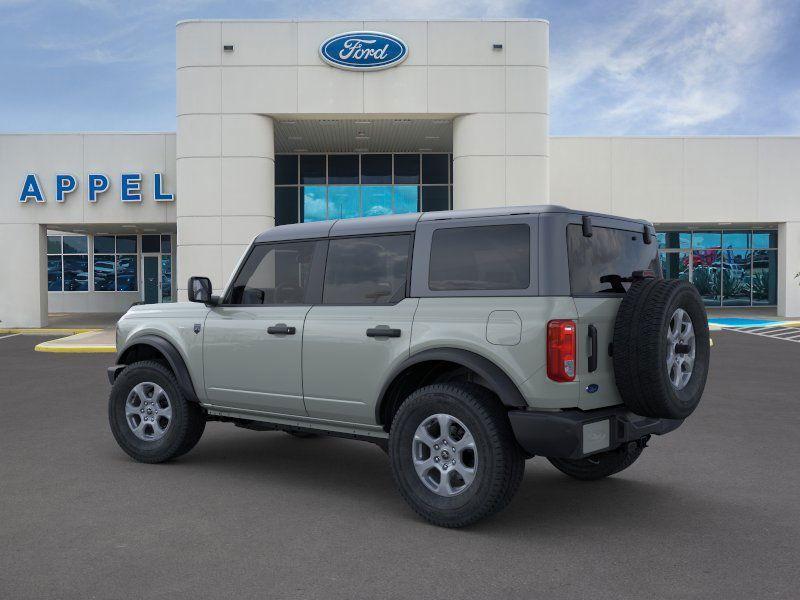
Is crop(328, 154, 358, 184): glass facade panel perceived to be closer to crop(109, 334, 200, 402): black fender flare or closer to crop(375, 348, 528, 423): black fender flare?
crop(109, 334, 200, 402): black fender flare

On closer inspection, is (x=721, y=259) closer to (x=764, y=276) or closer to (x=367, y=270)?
(x=764, y=276)

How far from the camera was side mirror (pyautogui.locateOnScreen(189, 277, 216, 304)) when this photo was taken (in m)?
5.99

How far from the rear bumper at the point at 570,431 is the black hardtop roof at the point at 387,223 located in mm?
1251

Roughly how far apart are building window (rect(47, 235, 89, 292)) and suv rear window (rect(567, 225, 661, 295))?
104 feet

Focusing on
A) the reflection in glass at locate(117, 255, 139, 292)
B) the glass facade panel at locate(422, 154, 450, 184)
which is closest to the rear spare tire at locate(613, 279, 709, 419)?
the glass facade panel at locate(422, 154, 450, 184)

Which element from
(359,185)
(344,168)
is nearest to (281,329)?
(359,185)

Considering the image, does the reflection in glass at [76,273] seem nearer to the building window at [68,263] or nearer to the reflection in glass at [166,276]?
the building window at [68,263]

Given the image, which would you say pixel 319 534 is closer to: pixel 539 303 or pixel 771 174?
pixel 539 303

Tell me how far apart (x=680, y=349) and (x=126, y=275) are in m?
31.2

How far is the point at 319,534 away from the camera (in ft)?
15.2

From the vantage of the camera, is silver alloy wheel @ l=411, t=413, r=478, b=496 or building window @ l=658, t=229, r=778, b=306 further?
building window @ l=658, t=229, r=778, b=306

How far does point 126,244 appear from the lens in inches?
1283

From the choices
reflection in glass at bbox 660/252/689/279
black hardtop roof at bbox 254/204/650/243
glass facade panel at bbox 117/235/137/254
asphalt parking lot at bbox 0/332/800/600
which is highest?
glass facade panel at bbox 117/235/137/254

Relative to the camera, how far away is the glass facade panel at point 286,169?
26.0 meters
